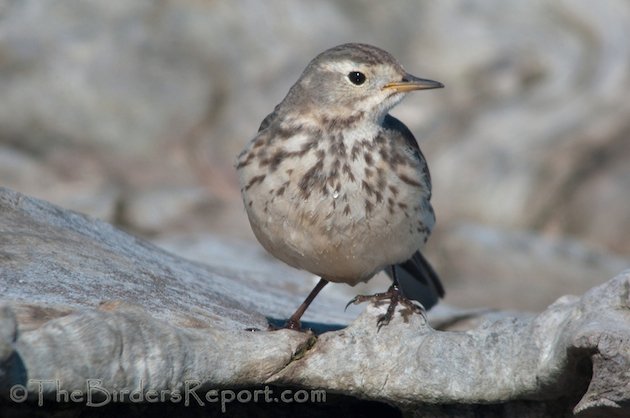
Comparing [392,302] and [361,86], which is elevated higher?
[361,86]

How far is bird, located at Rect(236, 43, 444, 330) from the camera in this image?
5.99 metres

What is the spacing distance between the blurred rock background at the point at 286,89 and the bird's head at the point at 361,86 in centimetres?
493

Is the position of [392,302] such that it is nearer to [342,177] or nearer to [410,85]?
[342,177]

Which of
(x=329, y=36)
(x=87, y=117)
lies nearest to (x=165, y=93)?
(x=87, y=117)

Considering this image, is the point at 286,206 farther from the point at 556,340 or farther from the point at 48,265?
the point at 556,340

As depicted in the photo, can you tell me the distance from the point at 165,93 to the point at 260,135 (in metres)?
5.72

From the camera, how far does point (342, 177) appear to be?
238 inches

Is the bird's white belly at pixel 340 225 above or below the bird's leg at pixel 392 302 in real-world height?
above

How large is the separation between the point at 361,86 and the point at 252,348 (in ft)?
5.58

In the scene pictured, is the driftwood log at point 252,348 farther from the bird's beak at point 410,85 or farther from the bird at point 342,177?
the bird's beak at point 410,85

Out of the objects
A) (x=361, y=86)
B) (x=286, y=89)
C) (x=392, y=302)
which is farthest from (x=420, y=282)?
(x=286, y=89)

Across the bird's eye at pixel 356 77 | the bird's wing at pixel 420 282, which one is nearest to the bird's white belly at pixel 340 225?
the bird's eye at pixel 356 77

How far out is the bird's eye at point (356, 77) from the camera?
252 inches

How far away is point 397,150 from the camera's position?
245 inches
